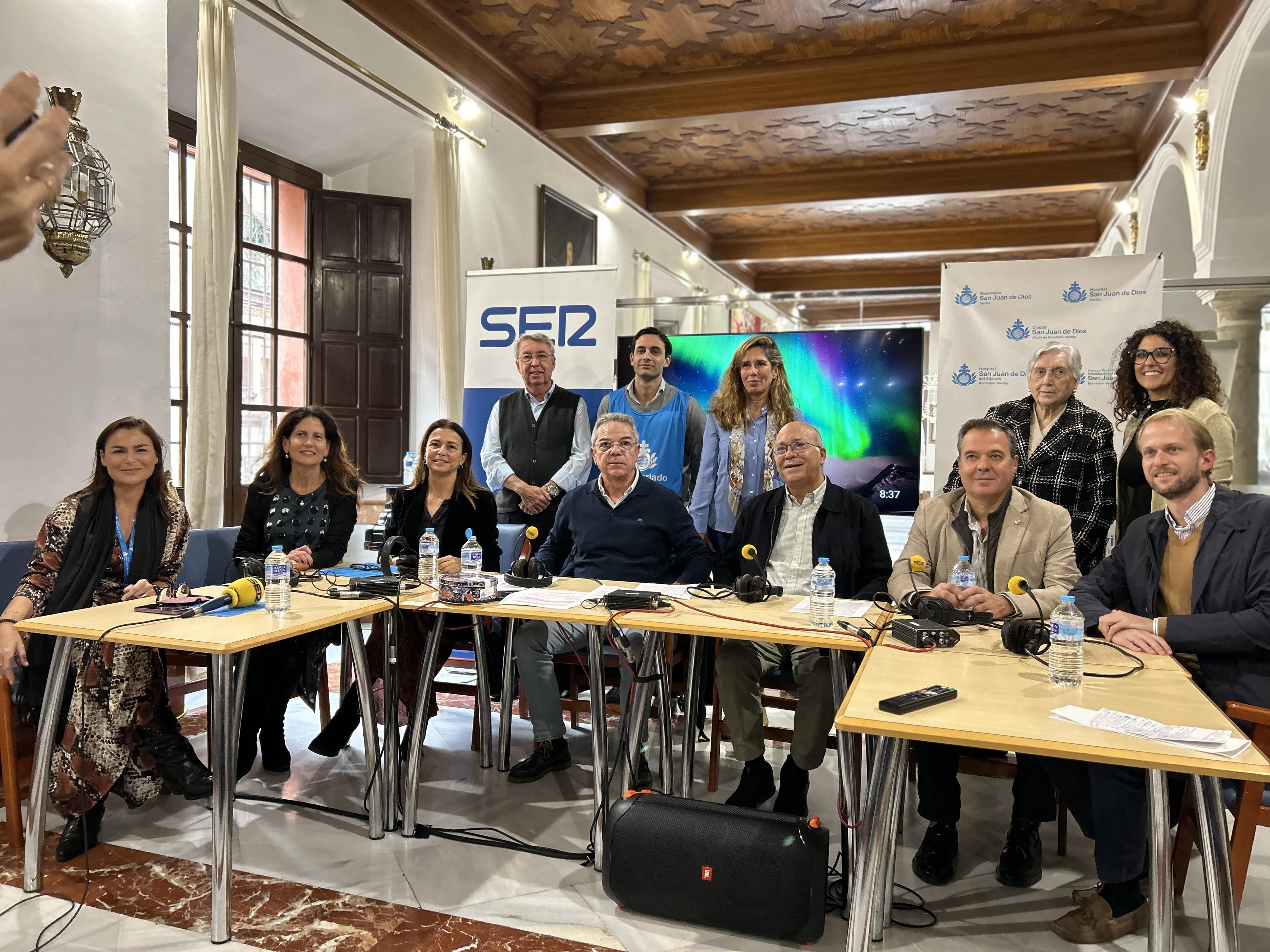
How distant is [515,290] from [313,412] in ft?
5.98

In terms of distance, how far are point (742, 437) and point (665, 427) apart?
0.59m

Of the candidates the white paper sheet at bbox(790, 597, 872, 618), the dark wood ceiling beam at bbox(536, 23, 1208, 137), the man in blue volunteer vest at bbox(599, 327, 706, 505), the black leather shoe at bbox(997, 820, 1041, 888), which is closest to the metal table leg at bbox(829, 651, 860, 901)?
the white paper sheet at bbox(790, 597, 872, 618)

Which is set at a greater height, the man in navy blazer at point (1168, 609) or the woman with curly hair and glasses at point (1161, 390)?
the woman with curly hair and glasses at point (1161, 390)

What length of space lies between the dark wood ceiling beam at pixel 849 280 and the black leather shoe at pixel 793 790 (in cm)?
980

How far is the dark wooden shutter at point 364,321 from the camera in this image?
221 inches

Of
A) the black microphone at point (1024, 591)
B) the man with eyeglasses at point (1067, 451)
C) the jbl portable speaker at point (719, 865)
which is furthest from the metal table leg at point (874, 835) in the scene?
the man with eyeglasses at point (1067, 451)

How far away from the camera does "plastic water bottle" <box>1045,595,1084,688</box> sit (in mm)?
1852

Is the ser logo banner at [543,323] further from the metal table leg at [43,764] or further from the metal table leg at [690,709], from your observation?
the metal table leg at [43,764]

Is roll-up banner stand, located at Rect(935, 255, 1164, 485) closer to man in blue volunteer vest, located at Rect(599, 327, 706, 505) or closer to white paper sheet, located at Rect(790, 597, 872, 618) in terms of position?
man in blue volunteer vest, located at Rect(599, 327, 706, 505)

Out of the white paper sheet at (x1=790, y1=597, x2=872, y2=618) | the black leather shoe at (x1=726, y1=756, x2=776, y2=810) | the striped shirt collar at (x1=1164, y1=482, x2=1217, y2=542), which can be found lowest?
the black leather shoe at (x1=726, y1=756, x2=776, y2=810)

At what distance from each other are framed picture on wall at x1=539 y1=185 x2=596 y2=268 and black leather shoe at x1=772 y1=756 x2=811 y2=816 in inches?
188

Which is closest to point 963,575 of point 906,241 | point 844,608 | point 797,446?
point 844,608

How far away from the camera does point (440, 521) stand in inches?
135

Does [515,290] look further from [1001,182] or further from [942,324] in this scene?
[1001,182]
